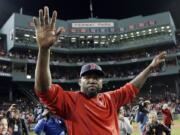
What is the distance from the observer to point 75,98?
3.61 meters

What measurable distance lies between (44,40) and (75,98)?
2.68 feet

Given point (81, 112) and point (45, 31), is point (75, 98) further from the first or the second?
point (45, 31)

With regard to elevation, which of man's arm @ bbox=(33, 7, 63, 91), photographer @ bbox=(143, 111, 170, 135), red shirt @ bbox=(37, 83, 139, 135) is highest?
man's arm @ bbox=(33, 7, 63, 91)

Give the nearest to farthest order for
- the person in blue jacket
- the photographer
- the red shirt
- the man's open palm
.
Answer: the man's open palm < the red shirt < the person in blue jacket < the photographer

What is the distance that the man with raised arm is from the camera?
3.10 metres

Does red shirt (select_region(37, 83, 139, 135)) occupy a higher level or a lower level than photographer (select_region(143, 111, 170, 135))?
higher

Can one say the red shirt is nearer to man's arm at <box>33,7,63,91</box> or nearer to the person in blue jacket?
man's arm at <box>33,7,63,91</box>

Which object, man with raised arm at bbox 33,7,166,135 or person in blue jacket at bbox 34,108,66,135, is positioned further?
person in blue jacket at bbox 34,108,66,135

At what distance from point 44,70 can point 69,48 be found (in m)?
57.9

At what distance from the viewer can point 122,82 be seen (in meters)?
61.1

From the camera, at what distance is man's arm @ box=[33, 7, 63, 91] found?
3.08m

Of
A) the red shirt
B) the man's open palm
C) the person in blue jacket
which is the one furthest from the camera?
the person in blue jacket

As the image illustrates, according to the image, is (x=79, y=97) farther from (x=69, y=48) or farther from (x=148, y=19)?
(x=148, y=19)

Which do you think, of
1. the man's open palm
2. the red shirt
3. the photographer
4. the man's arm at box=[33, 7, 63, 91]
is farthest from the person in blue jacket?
the man's open palm
